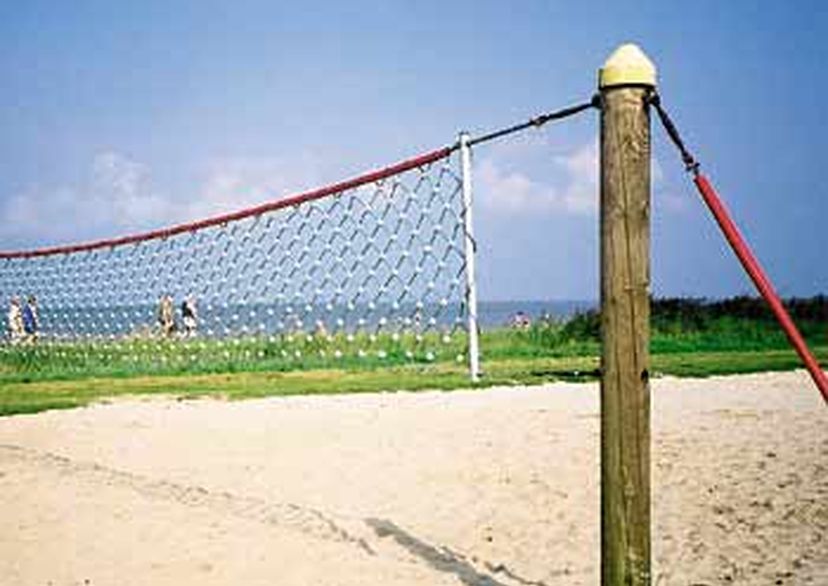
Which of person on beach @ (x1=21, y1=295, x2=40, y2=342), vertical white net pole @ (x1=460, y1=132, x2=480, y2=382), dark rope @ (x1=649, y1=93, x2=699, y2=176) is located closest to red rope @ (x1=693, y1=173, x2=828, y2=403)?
dark rope @ (x1=649, y1=93, x2=699, y2=176)

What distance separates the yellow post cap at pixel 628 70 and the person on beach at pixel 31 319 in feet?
55.2

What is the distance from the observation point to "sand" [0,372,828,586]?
447cm

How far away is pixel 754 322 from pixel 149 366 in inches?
455

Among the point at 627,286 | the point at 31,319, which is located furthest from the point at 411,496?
the point at 31,319

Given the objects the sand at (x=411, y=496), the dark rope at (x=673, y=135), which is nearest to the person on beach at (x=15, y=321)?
the sand at (x=411, y=496)

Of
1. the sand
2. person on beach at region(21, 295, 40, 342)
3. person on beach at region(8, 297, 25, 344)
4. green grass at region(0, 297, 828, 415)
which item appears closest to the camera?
the sand

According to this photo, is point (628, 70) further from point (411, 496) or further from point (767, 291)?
point (411, 496)

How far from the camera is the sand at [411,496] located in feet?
14.7

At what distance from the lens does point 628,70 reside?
10.4 ft

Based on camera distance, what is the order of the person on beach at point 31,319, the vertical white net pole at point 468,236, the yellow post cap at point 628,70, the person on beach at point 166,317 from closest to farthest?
the yellow post cap at point 628,70
the vertical white net pole at point 468,236
the person on beach at point 31,319
the person on beach at point 166,317

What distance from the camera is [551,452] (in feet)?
20.7

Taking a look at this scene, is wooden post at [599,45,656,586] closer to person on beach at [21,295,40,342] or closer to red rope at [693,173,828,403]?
red rope at [693,173,828,403]

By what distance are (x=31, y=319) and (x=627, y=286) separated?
63.3ft

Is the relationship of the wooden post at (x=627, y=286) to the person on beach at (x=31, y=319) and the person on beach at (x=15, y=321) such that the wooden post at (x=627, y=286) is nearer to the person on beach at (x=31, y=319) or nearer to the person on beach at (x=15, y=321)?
the person on beach at (x=31, y=319)
